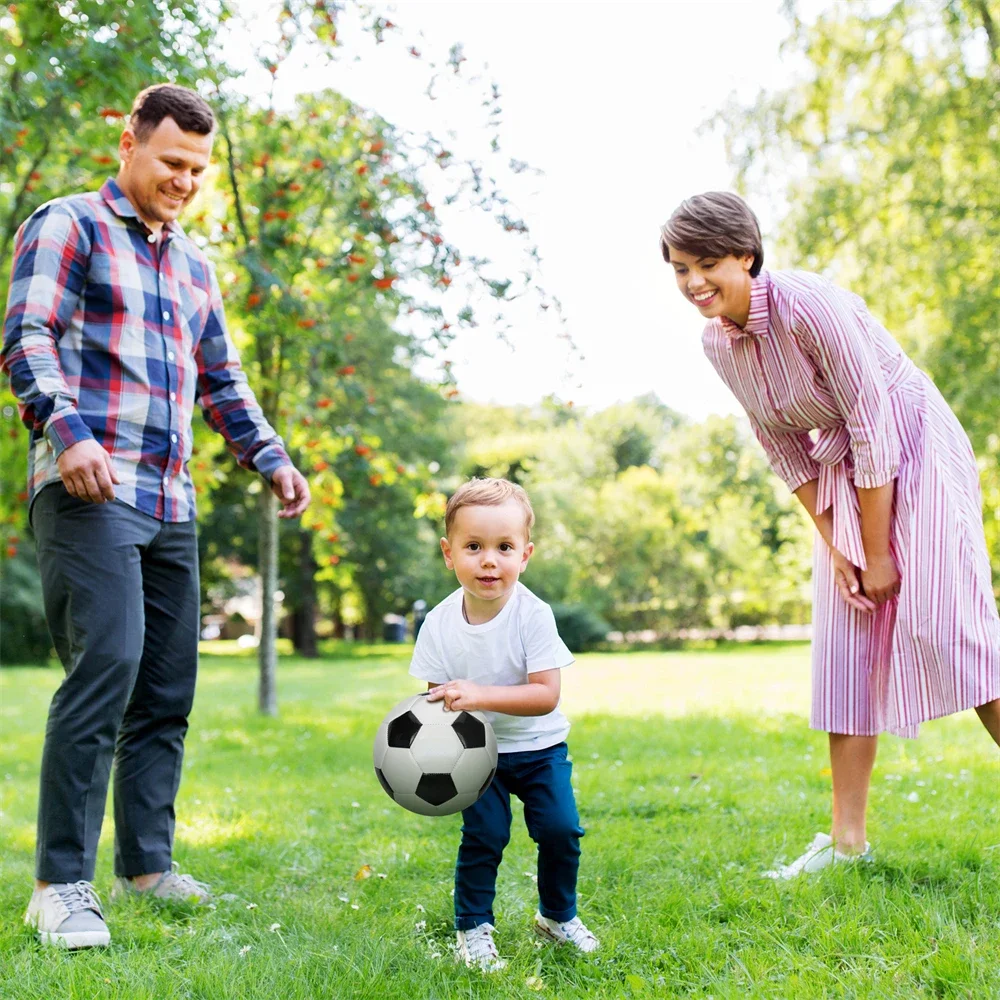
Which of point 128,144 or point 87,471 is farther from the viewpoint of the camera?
point 128,144

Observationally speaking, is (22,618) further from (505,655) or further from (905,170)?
(505,655)

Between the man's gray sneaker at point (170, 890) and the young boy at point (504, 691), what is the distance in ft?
3.20

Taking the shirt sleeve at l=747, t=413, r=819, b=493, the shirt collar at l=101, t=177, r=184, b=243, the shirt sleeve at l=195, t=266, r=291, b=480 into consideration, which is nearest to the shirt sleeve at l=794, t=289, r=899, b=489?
the shirt sleeve at l=747, t=413, r=819, b=493

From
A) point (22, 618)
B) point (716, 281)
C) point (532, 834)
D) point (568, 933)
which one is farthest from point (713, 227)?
point (22, 618)

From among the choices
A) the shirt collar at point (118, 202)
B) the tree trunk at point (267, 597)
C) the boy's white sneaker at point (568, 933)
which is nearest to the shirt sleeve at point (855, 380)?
the boy's white sneaker at point (568, 933)

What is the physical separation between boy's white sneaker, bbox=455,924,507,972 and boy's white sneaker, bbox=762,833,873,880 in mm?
972

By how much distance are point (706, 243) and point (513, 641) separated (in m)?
1.26

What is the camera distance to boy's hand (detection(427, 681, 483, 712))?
2.51m

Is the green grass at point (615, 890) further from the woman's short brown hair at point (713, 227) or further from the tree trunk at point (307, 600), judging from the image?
the tree trunk at point (307, 600)

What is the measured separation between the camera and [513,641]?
105 inches

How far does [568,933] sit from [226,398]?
2080mm

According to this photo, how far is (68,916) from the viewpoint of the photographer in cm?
269

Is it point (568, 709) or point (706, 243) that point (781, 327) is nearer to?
point (706, 243)

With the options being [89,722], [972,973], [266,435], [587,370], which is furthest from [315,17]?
[972,973]
